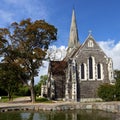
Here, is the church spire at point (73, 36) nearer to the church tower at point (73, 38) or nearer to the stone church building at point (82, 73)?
the church tower at point (73, 38)

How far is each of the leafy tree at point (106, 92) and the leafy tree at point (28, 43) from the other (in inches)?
420

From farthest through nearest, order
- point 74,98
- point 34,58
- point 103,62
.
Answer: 1. point 103,62
2. point 74,98
3. point 34,58

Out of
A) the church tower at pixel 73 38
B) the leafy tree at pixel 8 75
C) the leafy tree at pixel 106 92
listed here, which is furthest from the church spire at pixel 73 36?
the leafy tree at pixel 106 92

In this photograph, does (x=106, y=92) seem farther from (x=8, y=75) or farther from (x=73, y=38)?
(x=73, y=38)

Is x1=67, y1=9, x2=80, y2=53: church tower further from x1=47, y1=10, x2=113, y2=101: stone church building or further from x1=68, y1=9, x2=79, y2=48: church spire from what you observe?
x1=47, y1=10, x2=113, y2=101: stone church building

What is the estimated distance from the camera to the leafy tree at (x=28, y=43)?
37.4 meters

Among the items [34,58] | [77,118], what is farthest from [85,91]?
[77,118]

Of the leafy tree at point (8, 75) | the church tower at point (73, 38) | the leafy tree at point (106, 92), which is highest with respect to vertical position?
the church tower at point (73, 38)

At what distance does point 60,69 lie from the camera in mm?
44188

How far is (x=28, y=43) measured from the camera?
37875 mm

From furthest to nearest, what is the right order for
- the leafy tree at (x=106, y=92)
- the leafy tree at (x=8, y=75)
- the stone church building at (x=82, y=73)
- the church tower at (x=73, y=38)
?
1. the church tower at (x=73, y=38)
2. the stone church building at (x=82, y=73)
3. the leafy tree at (x=8, y=75)
4. the leafy tree at (x=106, y=92)

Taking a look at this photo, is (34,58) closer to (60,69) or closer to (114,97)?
(60,69)

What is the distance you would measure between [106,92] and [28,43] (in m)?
14.5

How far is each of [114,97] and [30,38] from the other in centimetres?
1609
